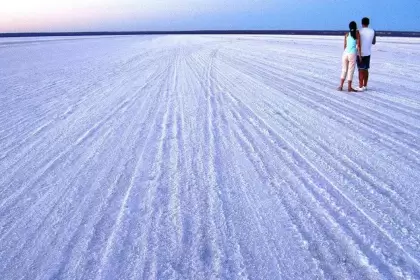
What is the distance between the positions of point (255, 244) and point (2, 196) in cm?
260

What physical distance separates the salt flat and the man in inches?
62.6

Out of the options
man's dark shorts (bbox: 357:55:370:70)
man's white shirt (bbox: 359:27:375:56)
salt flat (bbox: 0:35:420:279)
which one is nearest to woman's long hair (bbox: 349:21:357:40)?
man's white shirt (bbox: 359:27:375:56)

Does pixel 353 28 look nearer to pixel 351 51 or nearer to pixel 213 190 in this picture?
pixel 351 51

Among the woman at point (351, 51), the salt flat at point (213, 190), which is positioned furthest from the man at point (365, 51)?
the salt flat at point (213, 190)

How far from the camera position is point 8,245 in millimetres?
2926

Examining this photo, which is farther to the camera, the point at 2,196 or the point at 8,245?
the point at 2,196

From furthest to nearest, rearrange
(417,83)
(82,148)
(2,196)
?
(417,83), (82,148), (2,196)

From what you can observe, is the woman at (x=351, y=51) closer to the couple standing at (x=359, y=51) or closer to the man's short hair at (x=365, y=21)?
the couple standing at (x=359, y=51)

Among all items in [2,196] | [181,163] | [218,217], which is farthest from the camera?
[181,163]

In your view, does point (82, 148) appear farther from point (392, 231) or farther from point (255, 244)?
point (392, 231)

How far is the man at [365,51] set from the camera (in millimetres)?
8773

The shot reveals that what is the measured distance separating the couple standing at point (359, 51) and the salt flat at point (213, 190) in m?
1.59

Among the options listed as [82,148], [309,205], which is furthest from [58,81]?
[309,205]

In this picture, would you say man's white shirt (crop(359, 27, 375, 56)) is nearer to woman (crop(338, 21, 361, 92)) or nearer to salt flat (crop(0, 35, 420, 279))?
woman (crop(338, 21, 361, 92))
